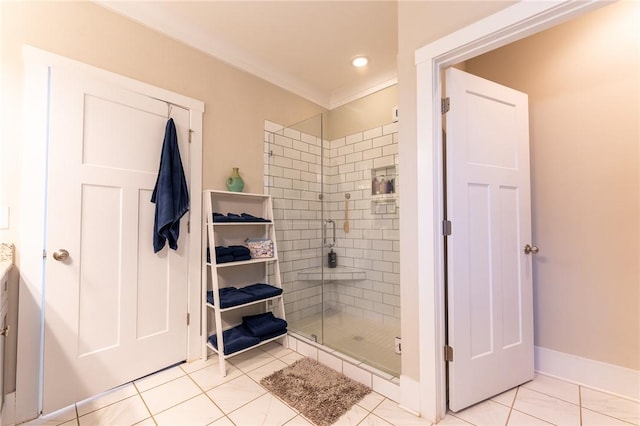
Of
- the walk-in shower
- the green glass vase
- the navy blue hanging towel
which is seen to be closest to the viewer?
the navy blue hanging towel

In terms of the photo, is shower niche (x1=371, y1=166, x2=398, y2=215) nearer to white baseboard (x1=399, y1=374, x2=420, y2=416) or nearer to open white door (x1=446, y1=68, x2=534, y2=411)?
open white door (x1=446, y1=68, x2=534, y2=411)

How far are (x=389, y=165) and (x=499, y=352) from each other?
1623 mm

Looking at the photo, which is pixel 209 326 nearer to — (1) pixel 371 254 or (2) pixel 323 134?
(1) pixel 371 254

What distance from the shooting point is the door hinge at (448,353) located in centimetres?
159

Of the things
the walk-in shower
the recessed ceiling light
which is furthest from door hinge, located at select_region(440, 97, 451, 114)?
the recessed ceiling light

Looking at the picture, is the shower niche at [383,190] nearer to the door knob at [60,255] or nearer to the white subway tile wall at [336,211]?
the white subway tile wall at [336,211]

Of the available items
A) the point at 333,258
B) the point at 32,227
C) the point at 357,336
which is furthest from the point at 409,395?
the point at 32,227

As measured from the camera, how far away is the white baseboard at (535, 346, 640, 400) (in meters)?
1.70

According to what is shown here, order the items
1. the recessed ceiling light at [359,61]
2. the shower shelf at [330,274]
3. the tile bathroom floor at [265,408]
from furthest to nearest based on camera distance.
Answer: the shower shelf at [330,274]
the recessed ceiling light at [359,61]
the tile bathroom floor at [265,408]

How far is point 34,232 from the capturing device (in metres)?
1.55

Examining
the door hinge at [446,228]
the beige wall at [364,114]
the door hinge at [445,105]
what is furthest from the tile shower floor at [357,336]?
the beige wall at [364,114]

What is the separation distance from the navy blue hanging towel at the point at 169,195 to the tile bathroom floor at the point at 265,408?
3.09 ft

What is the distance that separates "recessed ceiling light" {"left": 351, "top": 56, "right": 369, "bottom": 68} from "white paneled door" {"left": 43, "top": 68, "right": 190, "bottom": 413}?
1.70 meters

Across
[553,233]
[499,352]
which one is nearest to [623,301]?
[553,233]
